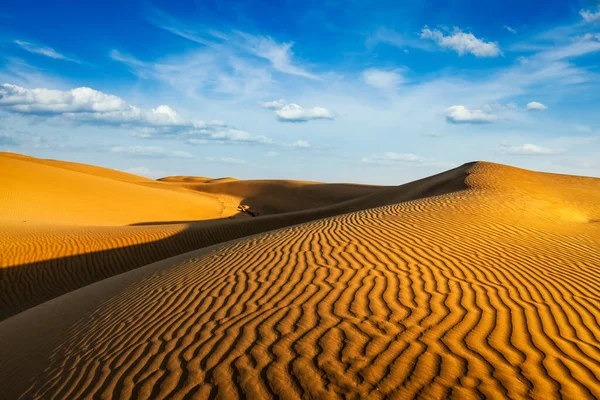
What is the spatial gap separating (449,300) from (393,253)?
83.4 inches

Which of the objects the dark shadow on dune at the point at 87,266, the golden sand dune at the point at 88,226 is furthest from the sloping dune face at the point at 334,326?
the golden sand dune at the point at 88,226

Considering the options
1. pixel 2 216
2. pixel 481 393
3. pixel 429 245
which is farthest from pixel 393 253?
pixel 2 216

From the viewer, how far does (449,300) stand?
4.82 metres

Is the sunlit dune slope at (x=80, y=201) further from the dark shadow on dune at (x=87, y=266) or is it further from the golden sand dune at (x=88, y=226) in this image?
the dark shadow on dune at (x=87, y=266)

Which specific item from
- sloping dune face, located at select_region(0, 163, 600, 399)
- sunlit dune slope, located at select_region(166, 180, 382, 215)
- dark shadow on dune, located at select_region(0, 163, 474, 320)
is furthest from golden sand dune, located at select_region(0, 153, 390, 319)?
sloping dune face, located at select_region(0, 163, 600, 399)

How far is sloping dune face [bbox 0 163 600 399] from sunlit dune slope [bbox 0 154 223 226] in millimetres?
13573

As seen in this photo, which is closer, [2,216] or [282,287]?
[282,287]

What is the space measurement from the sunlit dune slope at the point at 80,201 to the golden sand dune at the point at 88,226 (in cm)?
5

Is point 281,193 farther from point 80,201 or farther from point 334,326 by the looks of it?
point 334,326

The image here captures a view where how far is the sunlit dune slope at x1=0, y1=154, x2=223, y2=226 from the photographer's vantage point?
20.8 meters

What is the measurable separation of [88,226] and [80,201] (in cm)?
1021

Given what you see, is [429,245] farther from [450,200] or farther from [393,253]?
[450,200]

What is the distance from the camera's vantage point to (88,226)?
16.4m

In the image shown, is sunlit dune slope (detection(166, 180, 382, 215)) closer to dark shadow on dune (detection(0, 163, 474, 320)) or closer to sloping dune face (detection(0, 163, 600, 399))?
dark shadow on dune (detection(0, 163, 474, 320))
